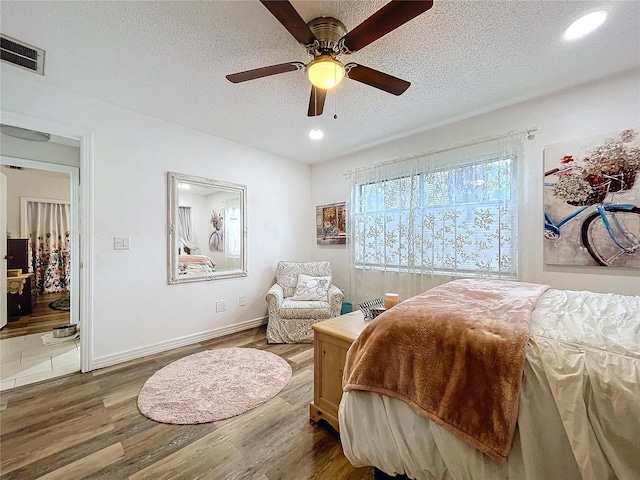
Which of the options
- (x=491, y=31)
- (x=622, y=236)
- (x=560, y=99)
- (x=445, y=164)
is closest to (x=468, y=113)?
(x=445, y=164)

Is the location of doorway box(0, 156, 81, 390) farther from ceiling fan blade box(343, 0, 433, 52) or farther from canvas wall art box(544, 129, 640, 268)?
canvas wall art box(544, 129, 640, 268)

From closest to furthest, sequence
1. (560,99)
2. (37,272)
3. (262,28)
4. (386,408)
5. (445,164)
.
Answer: (386,408) → (262,28) → (560,99) → (445,164) → (37,272)

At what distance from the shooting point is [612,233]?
2.00 m

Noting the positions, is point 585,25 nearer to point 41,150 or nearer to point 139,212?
point 139,212

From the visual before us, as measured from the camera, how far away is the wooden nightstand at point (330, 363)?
5.08ft

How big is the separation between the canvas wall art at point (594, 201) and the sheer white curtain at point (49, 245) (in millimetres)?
7173

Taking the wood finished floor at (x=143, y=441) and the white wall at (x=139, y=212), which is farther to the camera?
the white wall at (x=139, y=212)

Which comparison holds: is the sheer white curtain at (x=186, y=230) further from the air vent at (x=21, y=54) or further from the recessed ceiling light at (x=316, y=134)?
the recessed ceiling light at (x=316, y=134)

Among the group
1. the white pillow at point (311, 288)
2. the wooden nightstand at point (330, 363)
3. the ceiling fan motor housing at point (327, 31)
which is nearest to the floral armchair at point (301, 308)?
the white pillow at point (311, 288)

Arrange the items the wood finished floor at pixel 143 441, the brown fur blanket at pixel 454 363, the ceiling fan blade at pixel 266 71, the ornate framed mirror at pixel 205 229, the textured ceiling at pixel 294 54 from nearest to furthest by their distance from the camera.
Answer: the brown fur blanket at pixel 454 363
the wood finished floor at pixel 143 441
the textured ceiling at pixel 294 54
the ceiling fan blade at pixel 266 71
the ornate framed mirror at pixel 205 229

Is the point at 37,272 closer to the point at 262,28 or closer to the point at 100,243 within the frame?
the point at 100,243

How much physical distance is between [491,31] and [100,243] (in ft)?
11.5

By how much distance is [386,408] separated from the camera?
1120mm

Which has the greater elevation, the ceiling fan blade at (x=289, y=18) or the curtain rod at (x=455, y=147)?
the ceiling fan blade at (x=289, y=18)
